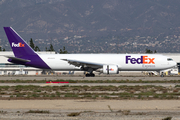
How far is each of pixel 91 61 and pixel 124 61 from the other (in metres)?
5.48

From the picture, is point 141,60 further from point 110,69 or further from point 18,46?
point 18,46

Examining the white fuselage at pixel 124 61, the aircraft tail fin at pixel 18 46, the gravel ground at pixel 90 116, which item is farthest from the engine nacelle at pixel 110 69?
the gravel ground at pixel 90 116

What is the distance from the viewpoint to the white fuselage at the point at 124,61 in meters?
52.4

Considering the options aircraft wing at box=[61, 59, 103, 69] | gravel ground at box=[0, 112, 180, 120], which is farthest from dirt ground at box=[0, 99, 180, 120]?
aircraft wing at box=[61, 59, 103, 69]

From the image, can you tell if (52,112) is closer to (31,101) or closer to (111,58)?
(31,101)

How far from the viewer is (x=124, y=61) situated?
52562mm

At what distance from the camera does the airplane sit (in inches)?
2061

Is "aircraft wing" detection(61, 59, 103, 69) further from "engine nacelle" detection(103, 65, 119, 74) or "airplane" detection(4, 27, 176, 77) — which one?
"engine nacelle" detection(103, 65, 119, 74)

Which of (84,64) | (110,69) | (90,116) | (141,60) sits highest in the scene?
(141,60)

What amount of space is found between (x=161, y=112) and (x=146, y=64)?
3508 cm

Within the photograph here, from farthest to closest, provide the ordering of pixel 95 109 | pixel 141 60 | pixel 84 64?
pixel 84 64
pixel 141 60
pixel 95 109

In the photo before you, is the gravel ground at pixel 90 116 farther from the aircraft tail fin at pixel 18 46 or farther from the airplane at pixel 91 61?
the aircraft tail fin at pixel 18 46

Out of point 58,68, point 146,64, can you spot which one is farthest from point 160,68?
point 58,68

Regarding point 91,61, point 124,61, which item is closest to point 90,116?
point 124,61
